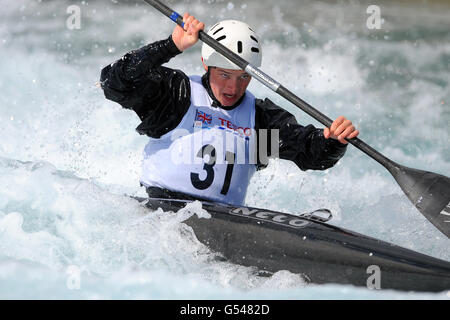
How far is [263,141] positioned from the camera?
3.66 metres

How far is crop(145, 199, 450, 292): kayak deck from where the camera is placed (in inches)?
104

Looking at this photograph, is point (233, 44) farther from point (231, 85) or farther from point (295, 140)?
point (295, 140)

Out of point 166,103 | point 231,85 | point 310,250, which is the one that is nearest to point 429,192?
point 310,250

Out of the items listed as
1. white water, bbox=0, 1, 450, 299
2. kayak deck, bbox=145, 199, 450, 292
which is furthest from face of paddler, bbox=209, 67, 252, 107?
white water, bbox=0, 1, 450, 299

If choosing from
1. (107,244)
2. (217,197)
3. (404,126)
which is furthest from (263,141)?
(404,126)

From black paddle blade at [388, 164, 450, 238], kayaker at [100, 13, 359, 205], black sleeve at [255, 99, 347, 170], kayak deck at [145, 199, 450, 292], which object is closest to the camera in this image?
kayak deck at [145, 199, 450, 292]

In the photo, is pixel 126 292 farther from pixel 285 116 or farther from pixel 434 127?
pixel 434 127

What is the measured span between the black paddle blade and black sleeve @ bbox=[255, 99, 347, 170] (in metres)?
0.41

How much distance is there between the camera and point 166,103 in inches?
135

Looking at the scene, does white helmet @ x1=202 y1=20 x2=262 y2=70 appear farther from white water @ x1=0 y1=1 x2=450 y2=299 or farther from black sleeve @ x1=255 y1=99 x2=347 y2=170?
white water @ x1=0 y1=1 x2=450 y2=299

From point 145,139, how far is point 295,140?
9.45 feet

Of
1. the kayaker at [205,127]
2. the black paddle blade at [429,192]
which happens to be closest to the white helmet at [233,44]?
the kayaker at [205,127]

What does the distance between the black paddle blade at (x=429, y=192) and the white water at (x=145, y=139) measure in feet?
1.38

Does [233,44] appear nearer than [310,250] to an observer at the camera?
No
